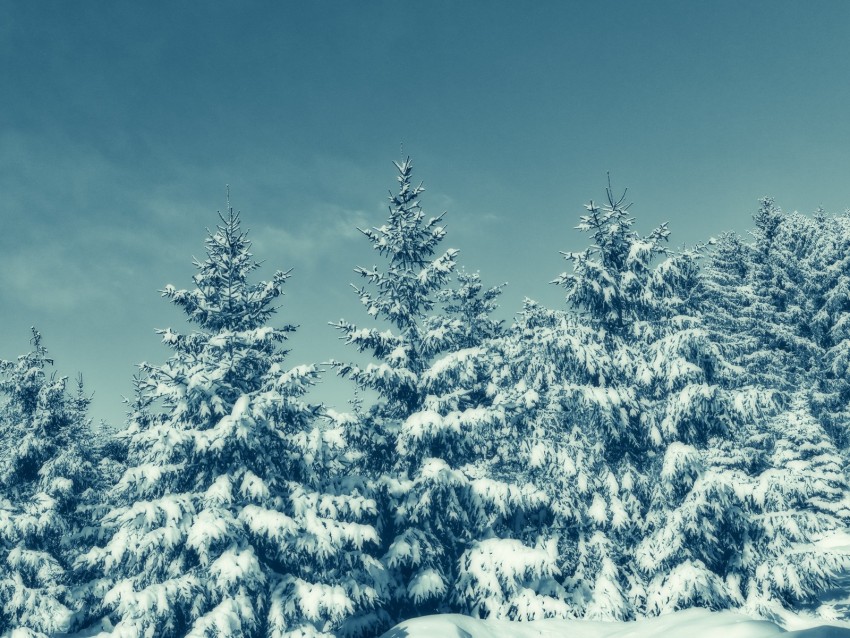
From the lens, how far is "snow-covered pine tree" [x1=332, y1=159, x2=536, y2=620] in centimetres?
1616

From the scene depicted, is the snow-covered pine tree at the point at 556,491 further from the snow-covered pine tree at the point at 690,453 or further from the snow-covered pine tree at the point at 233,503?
the snow-covered pine tree at the point at 233,503

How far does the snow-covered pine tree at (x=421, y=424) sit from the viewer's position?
53.0 ft

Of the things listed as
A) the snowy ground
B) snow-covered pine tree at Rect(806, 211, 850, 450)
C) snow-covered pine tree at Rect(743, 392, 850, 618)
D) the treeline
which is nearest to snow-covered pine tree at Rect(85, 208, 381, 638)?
the treeline

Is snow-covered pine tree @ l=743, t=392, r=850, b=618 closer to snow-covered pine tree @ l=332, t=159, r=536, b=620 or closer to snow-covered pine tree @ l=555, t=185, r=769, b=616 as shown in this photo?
snow-covered pine tree @ l=555, t=185, r=769, b=616

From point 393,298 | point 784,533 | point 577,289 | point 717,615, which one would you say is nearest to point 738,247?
point 577,289

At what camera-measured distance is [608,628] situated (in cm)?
1417

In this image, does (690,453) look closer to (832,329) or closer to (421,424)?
(421,424)

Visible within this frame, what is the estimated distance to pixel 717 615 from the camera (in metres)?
11.6

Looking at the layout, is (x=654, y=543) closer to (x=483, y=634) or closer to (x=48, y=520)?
(x=483, y=634)

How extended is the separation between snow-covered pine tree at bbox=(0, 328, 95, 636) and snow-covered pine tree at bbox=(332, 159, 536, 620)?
13.4 metres

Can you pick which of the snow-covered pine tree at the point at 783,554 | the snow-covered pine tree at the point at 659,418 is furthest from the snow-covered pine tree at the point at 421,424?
the snow-covered pine tree at the point at 783,554

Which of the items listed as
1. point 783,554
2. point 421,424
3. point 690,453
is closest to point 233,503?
point 421,424

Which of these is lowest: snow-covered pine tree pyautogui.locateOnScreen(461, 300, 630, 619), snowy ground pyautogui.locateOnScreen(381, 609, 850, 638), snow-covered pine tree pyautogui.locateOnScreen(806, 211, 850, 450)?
snowy ground pyautogui.locateOnScreen(381, 609, 850, 638)

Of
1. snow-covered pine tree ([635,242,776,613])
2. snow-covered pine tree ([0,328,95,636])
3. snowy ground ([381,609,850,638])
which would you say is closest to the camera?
snowy ground ([381,609,850,638])
